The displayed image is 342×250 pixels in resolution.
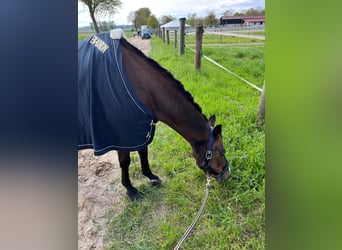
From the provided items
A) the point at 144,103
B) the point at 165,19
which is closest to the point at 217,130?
the point at 144,103

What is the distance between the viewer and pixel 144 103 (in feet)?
4.71

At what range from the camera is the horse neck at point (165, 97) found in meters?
1.41

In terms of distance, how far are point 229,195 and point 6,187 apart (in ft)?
3.47

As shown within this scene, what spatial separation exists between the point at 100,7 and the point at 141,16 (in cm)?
22

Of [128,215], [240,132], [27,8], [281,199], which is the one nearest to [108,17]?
[27,8]

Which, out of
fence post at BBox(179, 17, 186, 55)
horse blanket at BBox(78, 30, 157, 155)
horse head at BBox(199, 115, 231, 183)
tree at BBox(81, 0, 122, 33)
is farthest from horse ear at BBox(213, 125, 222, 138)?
tree at BBox(81, 0, 122, 33)

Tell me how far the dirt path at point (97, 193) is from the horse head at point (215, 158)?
0.41 meters

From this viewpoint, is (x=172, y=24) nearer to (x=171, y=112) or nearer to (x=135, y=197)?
(x=171, y=112)

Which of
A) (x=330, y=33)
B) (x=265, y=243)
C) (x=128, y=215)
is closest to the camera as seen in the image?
(x=330, y=33)

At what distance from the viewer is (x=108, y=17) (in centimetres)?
150

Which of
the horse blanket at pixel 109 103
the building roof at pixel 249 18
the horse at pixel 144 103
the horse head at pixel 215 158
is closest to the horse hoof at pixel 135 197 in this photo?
the horse at pixel 144 103

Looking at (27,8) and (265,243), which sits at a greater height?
(27,8)

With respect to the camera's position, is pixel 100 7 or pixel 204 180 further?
pixel 100 7

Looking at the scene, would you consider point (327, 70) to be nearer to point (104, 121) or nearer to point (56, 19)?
point (104, 121)
